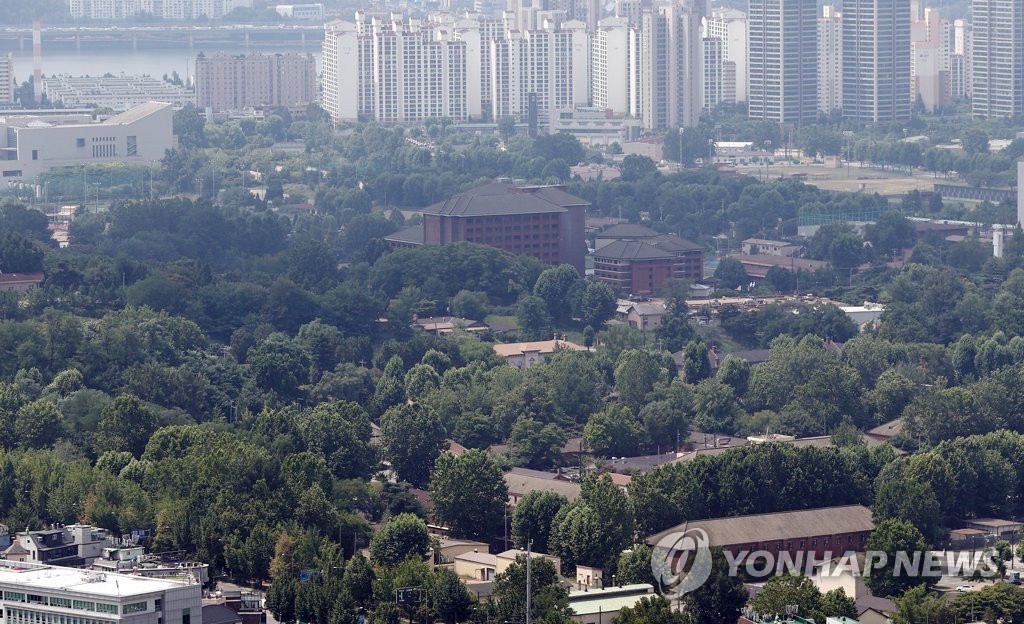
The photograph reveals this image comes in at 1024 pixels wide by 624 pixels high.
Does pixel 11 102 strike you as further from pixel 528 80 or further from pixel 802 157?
pixel 802 157

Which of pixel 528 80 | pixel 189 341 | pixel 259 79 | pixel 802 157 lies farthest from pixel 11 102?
pixel 189 341

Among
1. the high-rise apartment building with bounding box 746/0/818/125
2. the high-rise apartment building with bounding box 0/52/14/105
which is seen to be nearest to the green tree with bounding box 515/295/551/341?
the high-rise apartment building with bounding box 746/0/818/125

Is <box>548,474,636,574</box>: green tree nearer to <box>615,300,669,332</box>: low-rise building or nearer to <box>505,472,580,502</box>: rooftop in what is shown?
<box>505,472,580,502</box>: rooftop

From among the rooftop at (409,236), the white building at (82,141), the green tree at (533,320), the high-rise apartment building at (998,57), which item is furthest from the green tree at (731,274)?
the high-rise apartment building at (998,57)

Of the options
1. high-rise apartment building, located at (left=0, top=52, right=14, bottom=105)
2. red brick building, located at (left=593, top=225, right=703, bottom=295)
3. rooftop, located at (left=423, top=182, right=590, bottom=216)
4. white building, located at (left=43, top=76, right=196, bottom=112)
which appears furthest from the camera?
white building, located at (left=43, top=76, right=196, bottom=112)

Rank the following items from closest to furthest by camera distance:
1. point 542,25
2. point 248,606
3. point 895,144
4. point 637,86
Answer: point 248,606 → point 895,144 → point 637,86 → point 542,25

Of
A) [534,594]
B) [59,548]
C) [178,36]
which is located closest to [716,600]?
[534,594]

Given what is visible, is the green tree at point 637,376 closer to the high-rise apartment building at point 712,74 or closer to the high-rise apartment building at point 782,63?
the high-rise apartment building at point 782,63
